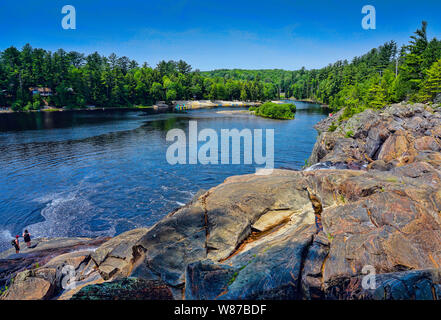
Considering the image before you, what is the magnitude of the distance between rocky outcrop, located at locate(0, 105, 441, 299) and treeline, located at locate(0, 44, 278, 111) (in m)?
127

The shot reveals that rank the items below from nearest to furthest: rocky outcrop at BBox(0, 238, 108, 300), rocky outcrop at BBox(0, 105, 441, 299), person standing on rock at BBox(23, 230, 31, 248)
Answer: rocky outcrop at BBox(0, 105, 441, 299)
rocky outcrop at BBox(0, 238, 108, 300)
person standing on rock at BBox(23, 230, 31, 248)

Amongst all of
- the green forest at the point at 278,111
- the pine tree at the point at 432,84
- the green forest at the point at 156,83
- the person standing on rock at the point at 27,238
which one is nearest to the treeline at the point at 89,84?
the green forest at the point at 156,83

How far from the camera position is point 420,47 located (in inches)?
2137

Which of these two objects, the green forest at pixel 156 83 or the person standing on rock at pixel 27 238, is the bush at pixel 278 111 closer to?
the green forest at pixel 156 83

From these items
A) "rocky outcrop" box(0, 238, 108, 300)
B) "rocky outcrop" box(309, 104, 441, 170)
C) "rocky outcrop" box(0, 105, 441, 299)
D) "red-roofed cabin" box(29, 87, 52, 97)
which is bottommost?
"rocky outcrop" box(0, 238, 108, 300)

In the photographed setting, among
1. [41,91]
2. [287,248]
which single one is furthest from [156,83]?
[287,248]

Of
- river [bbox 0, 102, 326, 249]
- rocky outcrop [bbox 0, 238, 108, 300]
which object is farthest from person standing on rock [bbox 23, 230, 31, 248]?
river [bbox 0, 102, 326, 249]

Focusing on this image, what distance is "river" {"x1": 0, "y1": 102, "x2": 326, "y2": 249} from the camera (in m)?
23.0

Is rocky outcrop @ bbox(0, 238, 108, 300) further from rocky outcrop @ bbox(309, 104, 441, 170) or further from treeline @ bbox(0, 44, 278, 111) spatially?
treeline @ bbox(0, 44, 278, 111)

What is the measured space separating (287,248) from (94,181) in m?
28.5

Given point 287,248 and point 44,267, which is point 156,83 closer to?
point 44,267
